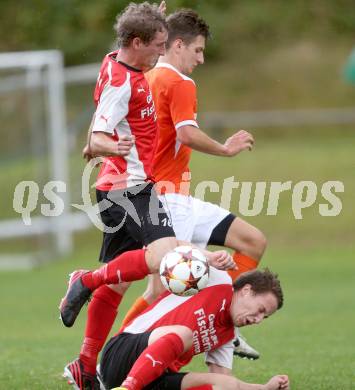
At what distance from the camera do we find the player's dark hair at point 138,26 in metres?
6.49

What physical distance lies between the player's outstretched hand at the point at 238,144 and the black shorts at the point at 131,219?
57 centimetres

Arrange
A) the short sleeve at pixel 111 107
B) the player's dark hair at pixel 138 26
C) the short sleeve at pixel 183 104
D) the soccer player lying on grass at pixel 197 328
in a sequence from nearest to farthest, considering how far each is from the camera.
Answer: the soccer player lying on grass at pixel 197 328 → the short sleeve at pixel 111 107 → the player's dark hair at pixel 138 26 → the short sleeve at pixel 183 104

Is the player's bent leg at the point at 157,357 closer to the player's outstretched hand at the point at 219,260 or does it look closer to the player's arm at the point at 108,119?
the player's outstretched hand at the point at 219,260

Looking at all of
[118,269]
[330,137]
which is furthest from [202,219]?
[330,137]

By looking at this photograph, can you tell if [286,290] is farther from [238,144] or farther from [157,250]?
[157,250]

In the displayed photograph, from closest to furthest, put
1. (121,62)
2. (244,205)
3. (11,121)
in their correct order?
(121,62) < (11,121) < (244,205)

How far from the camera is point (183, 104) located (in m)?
6.98

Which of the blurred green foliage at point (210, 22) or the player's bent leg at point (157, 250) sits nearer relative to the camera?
the player's bent leg at point (157, 250)

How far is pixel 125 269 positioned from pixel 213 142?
3.62ft

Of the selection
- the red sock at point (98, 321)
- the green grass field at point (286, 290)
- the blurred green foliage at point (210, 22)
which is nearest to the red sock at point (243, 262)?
the green grass field at point (286, 290)

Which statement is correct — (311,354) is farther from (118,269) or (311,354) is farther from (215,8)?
(215,8)

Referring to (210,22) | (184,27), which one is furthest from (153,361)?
(210,22)

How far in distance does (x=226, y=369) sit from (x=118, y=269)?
0.87m

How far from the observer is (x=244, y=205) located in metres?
18.7
